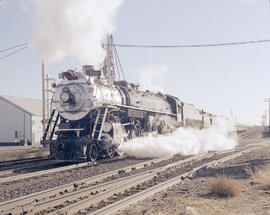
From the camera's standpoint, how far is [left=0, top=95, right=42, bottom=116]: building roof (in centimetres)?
4031

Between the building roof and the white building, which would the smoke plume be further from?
the building roof

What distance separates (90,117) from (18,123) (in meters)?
29.3

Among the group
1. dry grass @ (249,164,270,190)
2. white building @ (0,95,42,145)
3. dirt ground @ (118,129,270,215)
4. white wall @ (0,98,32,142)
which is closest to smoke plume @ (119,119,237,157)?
dry grass @ (249,164,270,190)

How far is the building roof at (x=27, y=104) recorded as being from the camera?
132 feet

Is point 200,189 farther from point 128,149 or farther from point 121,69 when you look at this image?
point 121,69

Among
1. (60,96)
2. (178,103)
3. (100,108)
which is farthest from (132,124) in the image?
(178,103)

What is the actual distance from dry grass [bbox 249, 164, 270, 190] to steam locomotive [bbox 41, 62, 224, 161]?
20.8 ft

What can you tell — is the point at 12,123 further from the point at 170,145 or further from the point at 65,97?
the point at 170,145

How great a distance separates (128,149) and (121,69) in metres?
21.0

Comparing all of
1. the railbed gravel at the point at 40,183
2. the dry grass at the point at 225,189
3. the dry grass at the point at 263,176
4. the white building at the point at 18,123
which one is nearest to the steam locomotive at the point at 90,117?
the railbed gravel at the point at 40,183

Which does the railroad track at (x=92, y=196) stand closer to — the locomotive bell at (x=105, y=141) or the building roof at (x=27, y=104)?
the locomotive bell at (x=105, y=141)

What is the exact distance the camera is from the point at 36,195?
6.62 m

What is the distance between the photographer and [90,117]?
13.7 m

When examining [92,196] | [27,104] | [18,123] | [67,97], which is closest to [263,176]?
[92,196]
